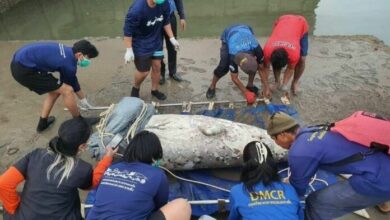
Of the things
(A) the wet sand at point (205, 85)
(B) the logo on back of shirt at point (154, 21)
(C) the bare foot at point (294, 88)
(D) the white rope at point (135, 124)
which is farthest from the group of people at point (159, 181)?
(C) the bare foot at point (294, 88)

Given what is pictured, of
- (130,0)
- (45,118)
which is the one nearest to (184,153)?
(45,118)

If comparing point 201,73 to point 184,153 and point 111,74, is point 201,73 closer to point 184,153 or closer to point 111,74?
point 111,74

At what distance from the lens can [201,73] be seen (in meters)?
6.04

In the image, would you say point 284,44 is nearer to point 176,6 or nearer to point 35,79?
point 176,6

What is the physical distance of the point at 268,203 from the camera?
8.46 ft

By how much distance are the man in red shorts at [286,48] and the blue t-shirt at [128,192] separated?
273 cm

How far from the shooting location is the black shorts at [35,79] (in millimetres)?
4203

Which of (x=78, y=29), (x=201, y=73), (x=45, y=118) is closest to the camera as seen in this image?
(x=45, y=118)

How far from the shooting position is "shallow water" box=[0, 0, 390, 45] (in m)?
8.98

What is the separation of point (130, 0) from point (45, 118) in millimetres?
7266

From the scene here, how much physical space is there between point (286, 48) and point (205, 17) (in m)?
5.62

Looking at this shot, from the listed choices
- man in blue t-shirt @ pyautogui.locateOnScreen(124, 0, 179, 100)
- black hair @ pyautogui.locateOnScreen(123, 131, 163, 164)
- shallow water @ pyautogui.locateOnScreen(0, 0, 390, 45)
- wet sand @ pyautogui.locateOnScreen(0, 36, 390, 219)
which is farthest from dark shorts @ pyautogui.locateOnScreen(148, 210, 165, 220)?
shallow water @ pyautogui.locateOnScreen(0, 0, 390, 45)

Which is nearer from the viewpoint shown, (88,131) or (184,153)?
(88,131)

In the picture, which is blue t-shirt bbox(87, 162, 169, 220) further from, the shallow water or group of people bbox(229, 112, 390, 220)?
the shallow water
